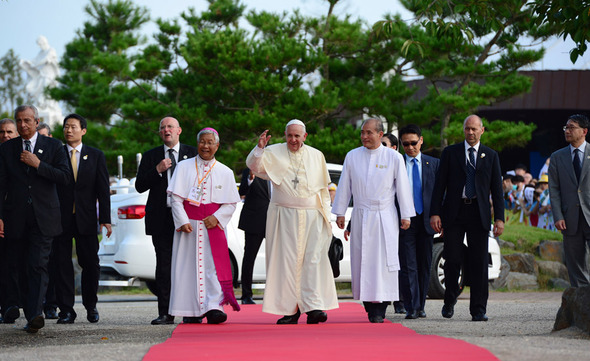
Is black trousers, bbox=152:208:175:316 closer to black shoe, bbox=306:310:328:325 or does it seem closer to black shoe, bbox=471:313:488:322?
black shoe, bbox=306:310:328:325

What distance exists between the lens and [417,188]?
10.3 metres

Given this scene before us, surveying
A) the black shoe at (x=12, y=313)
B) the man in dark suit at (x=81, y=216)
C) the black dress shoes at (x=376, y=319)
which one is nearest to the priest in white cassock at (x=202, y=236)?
the man in dark suit at (x=81, y=216)

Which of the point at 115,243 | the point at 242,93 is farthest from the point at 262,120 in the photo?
the point at 115,243

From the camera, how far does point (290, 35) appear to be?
25.3 metres

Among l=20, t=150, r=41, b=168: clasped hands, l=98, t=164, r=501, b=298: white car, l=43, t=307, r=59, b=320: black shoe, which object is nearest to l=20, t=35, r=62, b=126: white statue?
l=98, t=164, r=501, b=298: white car

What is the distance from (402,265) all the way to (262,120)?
1297 centimetres

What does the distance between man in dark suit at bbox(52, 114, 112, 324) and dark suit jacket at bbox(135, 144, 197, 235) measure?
44cm

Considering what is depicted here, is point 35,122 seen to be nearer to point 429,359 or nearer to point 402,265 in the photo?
point 402,265

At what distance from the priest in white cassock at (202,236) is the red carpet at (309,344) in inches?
10.9

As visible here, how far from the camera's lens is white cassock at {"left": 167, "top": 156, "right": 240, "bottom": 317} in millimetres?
8828

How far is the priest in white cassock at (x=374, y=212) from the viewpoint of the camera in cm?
909

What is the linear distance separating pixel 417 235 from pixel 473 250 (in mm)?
847

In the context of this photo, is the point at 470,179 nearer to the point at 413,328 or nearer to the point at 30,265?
the point at 413,328

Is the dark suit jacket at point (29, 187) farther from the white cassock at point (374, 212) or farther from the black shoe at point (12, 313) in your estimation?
the white cassock at point (374, 212)
